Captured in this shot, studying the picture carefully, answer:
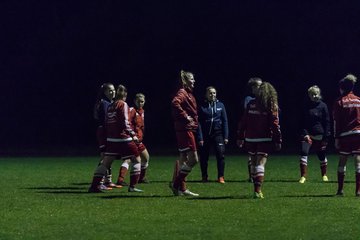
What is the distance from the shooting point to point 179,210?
12.5m

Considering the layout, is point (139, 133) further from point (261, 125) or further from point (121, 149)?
point (261, 125)

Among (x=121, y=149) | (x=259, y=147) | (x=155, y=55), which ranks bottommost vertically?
(x=121, y=149)

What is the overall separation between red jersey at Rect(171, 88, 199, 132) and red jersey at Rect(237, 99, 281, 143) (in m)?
0.93

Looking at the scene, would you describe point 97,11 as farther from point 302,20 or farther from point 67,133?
point 302,20

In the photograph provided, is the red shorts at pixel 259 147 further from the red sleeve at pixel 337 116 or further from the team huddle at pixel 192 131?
the red sleeve at pixel 337 116

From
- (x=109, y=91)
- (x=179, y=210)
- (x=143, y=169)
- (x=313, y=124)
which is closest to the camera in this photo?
(x=179, y=210)

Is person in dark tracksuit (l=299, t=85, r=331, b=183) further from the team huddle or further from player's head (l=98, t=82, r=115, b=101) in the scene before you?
player's head (l=98, t=82, r=115, b=101)

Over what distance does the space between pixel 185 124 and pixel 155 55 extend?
26984 mm

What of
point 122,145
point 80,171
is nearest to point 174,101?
point 122,145

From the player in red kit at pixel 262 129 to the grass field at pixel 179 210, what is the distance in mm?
502

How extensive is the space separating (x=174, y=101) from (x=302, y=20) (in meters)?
26.3

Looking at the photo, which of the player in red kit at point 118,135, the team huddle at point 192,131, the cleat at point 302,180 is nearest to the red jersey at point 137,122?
the team huddle at point 192,131

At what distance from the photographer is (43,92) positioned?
41.8 meters

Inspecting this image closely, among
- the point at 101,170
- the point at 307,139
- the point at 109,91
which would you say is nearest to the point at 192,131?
the point at 101,170
